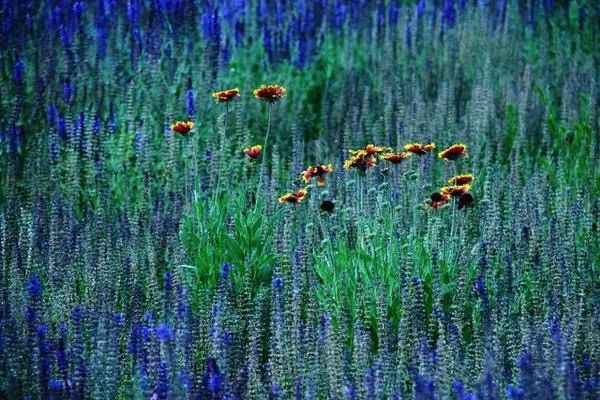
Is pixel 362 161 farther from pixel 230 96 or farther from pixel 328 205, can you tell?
pixel 230 96

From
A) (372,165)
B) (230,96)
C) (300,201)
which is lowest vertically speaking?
(300,201)

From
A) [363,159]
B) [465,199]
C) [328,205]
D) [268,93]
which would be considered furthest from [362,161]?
[268,93]

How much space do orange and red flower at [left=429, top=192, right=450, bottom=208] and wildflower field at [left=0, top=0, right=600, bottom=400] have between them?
Result: 0.09ft

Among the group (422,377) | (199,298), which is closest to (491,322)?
(422,377)

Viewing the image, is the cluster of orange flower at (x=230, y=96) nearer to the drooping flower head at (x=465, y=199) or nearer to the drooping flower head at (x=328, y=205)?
the drooping flower head at (x=328, y=205)

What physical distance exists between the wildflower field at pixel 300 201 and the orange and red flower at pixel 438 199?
0.09 feet

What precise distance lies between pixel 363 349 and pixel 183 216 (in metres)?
1.65

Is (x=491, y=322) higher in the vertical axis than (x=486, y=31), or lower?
lower

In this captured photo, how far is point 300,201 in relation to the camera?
477cm

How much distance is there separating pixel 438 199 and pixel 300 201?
56 centimetres

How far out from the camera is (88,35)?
285 inches

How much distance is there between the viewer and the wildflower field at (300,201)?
147 inches

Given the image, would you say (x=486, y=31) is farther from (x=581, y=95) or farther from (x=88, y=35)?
(x=88, y=35)

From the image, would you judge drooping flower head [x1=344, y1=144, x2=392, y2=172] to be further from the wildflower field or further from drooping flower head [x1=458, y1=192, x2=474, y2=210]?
drooping flower head [x1=458, y1=192, x2=474, y2=210]
